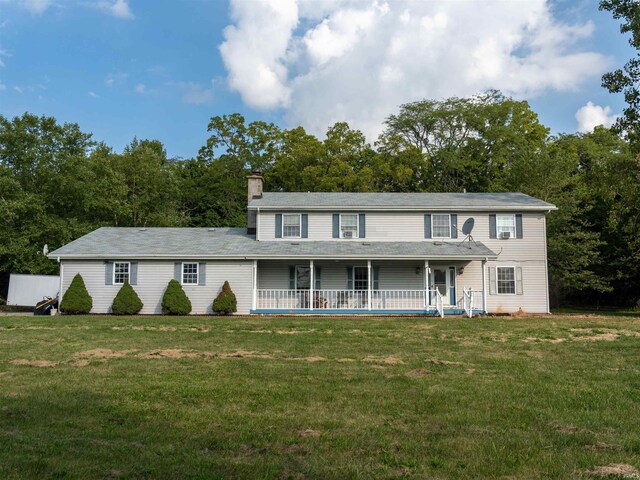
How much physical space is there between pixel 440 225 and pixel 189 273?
1122 centimetres

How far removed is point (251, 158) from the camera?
142ft

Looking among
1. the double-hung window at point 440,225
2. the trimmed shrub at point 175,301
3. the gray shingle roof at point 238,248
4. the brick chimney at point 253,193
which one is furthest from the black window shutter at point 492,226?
the trimmed shrub at point 175,301

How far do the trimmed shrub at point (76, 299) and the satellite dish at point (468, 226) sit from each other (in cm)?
1607

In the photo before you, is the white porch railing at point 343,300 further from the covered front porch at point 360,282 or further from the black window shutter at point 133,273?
the black window shutter at point 133,273

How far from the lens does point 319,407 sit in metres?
6.77

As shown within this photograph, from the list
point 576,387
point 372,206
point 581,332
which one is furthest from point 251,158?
point 576,387

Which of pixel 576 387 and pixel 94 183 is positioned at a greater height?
pixel 94 183

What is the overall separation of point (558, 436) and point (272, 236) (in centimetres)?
1885

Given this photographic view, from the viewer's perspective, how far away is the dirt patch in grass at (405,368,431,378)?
884 centimetres

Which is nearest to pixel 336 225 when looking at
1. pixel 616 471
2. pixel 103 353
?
pixel 103 353

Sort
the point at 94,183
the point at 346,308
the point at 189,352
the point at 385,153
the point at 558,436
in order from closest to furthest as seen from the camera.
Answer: the point at 558,436
the point at 189,352
the point at 346,308
the point at 94,183
the point at 385,153

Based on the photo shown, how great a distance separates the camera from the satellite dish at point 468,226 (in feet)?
75.3

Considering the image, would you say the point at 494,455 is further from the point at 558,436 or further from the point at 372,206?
the point at 372,206

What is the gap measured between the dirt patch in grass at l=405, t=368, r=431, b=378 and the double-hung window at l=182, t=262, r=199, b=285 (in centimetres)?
1449
